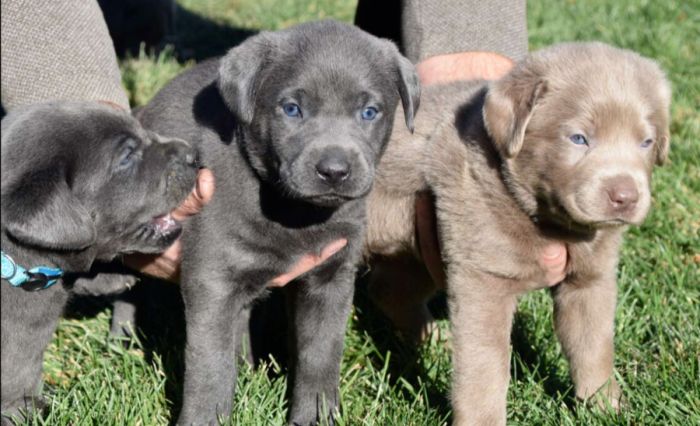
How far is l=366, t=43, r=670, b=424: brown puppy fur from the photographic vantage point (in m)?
3.63

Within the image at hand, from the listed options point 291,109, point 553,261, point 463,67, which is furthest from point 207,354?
point 463,67

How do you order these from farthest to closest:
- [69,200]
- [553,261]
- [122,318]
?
[122,318]
[553,261]
[69,200]

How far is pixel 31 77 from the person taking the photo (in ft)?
14.6

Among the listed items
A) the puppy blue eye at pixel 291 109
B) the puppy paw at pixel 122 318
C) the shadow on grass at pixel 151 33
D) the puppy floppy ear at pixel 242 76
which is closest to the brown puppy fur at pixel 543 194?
the puppy blue eye at pixel 291 109

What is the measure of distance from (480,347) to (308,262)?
2.58 feet

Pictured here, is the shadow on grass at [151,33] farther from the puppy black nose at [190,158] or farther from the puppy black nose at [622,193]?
the puppy black nose at [622,193]

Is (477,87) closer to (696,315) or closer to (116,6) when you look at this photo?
(696,315)

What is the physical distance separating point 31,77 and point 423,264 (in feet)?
6.91

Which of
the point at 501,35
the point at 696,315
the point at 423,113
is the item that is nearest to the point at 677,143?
the point at 501,35

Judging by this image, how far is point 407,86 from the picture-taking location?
4.02 m

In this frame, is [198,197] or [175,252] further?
[175,252]

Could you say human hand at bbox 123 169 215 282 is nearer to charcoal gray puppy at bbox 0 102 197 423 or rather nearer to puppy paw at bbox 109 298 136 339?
charcoal gray puppy at bbox 0 102 197 423

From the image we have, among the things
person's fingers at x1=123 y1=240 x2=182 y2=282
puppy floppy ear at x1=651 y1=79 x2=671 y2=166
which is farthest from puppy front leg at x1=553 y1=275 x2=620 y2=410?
person's fingers at x1=123 y1=240 x2=182 y2=282

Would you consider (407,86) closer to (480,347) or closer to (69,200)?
(480,347)
